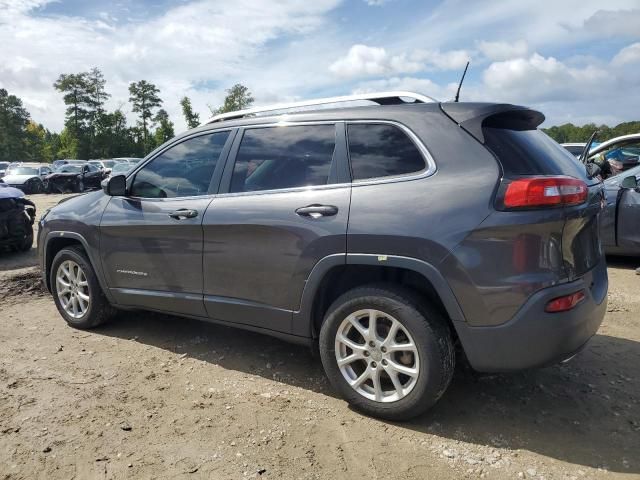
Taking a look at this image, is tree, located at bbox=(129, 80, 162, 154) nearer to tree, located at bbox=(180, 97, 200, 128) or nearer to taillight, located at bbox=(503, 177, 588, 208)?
tree, located at bbox=(180, 97, 200, 128)

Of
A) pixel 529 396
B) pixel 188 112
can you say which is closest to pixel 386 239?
pixel 529 396

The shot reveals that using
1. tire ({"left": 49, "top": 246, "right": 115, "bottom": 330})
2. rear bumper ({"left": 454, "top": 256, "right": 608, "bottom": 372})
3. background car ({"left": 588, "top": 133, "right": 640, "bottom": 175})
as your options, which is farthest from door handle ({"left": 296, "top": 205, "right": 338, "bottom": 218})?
background car ({"left": 588, "top": 133, "right": 640, "bottom": 175})

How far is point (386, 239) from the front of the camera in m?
2.81

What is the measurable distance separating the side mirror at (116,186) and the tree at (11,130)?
75111 mm

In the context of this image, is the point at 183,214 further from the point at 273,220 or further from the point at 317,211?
the point at 317,211

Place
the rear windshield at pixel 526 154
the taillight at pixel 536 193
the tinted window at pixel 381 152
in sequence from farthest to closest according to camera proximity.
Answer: the tinted window at pixel 381 152 → the rear windshield at pixel 526 154 → the taillight at pixel 536 193

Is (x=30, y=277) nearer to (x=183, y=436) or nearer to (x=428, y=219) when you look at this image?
(x=183, y=436)

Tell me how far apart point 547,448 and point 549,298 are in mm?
829

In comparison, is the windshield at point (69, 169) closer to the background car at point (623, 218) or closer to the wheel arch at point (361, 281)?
the background car at point (623, 218)

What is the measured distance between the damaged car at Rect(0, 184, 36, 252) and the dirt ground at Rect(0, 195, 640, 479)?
451 cm

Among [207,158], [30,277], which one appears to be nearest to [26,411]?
[207,158]

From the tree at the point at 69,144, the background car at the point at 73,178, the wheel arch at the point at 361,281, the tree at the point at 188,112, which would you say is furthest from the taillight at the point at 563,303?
the tree at the point at 69,144

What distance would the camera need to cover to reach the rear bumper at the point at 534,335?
2.54 m

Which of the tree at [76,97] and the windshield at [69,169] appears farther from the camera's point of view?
the tree at [76,97]
